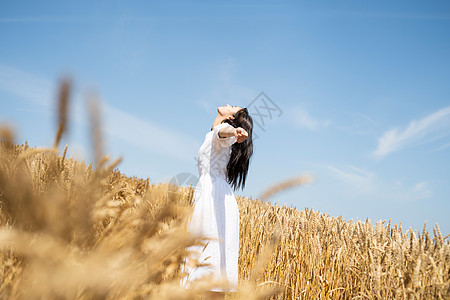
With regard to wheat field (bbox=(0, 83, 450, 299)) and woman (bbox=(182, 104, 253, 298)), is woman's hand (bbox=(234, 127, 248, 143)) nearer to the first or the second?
woman (bbox=(182, 104, 253, 298))

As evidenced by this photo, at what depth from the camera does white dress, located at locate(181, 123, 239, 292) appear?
2609 millimetres

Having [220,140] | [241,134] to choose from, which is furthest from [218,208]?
[241,134]

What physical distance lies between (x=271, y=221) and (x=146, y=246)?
11.6 ft

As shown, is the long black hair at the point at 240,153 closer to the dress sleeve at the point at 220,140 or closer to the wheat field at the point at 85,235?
the dress sleeve at the point at 220,140

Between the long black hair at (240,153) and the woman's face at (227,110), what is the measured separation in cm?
7

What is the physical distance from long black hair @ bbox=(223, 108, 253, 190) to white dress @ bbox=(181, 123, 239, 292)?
187mm

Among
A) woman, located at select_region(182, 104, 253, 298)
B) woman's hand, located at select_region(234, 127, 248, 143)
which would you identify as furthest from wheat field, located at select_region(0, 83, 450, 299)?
woman, located at select_region(182, 104, 253, 298)

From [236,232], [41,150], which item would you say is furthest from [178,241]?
[236,232]

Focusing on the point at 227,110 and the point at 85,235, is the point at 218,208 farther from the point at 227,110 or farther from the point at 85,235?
the point at 85,235

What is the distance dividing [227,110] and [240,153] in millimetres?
491

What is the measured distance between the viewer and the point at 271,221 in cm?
403

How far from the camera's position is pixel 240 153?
3.12 meters

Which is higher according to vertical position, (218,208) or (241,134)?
(241,134)

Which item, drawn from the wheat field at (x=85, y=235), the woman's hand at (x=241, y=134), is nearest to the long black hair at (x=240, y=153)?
the woman's hand at (x=241, y=134)
